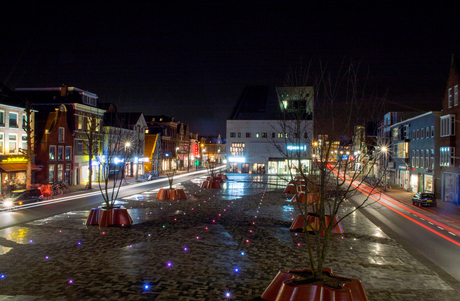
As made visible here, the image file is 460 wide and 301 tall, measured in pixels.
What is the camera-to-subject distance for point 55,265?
10.7 m

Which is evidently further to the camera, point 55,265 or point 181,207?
point 181,207

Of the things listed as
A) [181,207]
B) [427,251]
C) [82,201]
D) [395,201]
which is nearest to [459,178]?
[395,201]

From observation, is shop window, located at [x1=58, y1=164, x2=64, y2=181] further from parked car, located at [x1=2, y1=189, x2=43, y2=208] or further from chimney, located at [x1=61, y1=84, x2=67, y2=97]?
parked car, located at [x1=2, y1=189, x2=43, y2=208]

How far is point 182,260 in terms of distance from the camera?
1142 centimetres

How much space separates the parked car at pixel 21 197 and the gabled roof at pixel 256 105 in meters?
52.0

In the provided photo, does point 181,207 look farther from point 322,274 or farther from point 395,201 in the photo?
point 395,201

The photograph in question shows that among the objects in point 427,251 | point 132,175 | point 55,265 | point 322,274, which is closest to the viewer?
point 322,274

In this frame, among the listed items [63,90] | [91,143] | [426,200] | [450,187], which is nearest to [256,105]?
[63,90]

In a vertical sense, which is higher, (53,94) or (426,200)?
(53,94)

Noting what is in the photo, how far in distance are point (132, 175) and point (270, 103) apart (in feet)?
116

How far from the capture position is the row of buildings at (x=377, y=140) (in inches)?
552

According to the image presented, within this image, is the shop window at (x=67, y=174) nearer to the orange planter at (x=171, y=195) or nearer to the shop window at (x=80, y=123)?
the shop window at (x=80, y=123)

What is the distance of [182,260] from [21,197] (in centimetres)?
2004

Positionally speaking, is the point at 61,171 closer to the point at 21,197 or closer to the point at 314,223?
the point at 21,197
